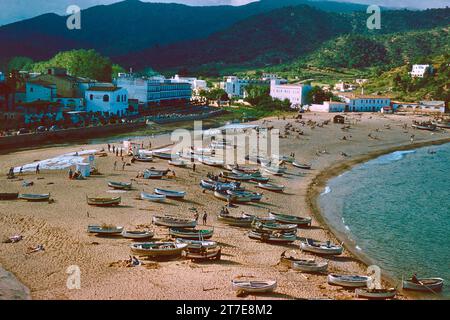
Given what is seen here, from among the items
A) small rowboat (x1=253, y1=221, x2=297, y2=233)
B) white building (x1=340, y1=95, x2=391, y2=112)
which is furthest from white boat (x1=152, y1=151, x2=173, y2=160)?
white building (x1=340, y1=95, x2=391, y2=112)

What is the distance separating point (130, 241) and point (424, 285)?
1225 centimetres

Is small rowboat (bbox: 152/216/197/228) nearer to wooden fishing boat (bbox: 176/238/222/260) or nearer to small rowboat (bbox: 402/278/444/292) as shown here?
wooden fishing boat (bbox: 176/238/222/260)

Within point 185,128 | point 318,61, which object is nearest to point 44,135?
point 185,128

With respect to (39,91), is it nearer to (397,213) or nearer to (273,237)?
(397,213)

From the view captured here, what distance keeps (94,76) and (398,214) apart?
236 ft

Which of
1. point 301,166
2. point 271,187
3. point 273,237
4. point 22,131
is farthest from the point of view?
point 22,131

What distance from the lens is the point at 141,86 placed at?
87.6 metres

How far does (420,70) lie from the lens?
4958 inches

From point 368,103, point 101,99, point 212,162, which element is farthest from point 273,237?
point 368,103

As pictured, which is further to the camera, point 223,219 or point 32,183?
point 32,183

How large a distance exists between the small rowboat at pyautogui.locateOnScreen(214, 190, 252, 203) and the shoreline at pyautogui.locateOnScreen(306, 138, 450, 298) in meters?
3.95

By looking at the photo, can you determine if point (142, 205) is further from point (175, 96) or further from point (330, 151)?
point (175, 96)

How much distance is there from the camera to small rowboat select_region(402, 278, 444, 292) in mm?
22920

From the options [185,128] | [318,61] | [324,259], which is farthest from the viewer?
[318,61]
